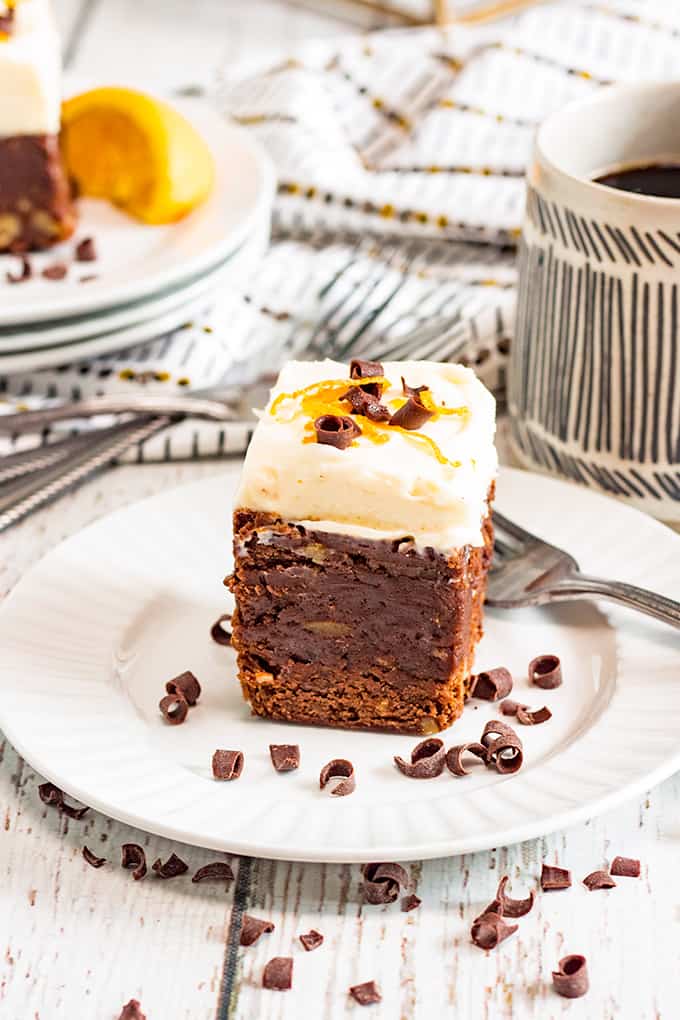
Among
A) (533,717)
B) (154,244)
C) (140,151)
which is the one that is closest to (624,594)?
(533,717)

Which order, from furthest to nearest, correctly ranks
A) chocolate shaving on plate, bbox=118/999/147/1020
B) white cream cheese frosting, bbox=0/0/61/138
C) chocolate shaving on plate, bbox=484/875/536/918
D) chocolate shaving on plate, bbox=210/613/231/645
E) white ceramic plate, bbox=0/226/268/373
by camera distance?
white cream cheese frosting, bbox=0/0/61/138
white ceramic plate, bbox=0/226/268/373
chocolate shaving on plate, bbox=210/613/231/645
chocolate shaving on plate, bbox=484/875/536/918
chocolate shaving on plate, bbox=118/999/147/1020

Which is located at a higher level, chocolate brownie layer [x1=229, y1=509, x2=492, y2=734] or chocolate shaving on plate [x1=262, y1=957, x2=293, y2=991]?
chocolate brownie layer [x1=229, y1=509, x2=492, y2=734]

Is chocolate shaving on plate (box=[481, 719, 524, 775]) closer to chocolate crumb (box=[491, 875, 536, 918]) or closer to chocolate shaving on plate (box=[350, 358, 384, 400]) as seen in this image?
chocolate crumb (box=[491, 875, 536, 918])

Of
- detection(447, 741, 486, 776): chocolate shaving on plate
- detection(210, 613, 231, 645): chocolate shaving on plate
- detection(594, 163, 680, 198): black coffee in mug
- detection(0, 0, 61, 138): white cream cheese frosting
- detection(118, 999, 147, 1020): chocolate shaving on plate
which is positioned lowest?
detection(210, 613, 231, 645): chocolate shaving on plate

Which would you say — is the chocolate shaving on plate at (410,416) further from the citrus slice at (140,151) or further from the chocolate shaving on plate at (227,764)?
the citrus slice at (140,151)

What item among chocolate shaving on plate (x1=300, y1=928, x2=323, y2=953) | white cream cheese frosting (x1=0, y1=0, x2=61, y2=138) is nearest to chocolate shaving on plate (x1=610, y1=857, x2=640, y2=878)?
chocolate shaving on plate (x1=300, y1=928, x2=323, y2=953)

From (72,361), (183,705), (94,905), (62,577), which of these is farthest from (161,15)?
(94,905)

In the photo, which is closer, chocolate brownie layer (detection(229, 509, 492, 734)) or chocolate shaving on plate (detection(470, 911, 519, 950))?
chocolate shaving on plate (detection(470, 911, 519, 950))
